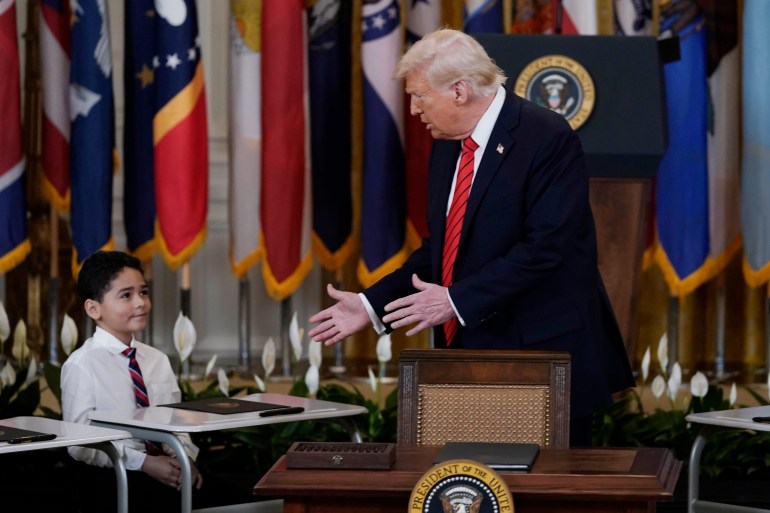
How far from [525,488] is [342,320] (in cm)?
128

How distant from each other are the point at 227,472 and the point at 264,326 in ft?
7.89

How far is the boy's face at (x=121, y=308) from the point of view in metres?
3.87

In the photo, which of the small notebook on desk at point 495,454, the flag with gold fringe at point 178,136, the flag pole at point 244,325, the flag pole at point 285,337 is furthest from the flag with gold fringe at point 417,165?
the small notebook on desk at point 495,454

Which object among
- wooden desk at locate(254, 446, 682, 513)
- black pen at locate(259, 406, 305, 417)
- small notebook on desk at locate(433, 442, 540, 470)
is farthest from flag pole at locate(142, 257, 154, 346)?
wooden desk at locate(254, 446, 682, 513)

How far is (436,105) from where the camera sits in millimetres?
3096

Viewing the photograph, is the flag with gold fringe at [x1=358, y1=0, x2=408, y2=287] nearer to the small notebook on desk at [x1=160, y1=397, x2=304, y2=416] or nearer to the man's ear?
the small notebook on desk at [x1=160, y1=397, x2=304, y2=416]

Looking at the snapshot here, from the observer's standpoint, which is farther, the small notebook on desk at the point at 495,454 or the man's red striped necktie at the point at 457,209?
the man's red striped necktie at the point at 457,209

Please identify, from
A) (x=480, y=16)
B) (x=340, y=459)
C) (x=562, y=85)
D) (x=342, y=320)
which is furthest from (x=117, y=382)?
(x=480, y=16)

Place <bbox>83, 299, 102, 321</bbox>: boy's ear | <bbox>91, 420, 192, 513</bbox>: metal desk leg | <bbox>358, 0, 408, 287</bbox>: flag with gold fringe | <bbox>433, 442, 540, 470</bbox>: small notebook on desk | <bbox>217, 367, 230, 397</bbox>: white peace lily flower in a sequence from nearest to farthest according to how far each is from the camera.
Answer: <bbox>433, 442, 540, 470</bbox>: small notebook on desk
<bbox>91, 420, 192, 513</bbox>: metal desk leg
<bbox>83, 299, 102, 321</bbox>: boy's ear
<bbox>217, 367, 230, 397</bbox>: white peace lily flower
<bbox>358, 0, 408, 287</bbox>: flag with gold fringe

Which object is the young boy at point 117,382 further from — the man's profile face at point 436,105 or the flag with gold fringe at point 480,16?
the flag with gold fringe at point 480,16

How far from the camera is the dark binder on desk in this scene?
2936 millimetres

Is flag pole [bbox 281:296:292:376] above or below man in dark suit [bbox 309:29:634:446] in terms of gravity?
below

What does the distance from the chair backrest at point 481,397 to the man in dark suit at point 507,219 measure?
0.40 m

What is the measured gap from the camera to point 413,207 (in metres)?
6.70
